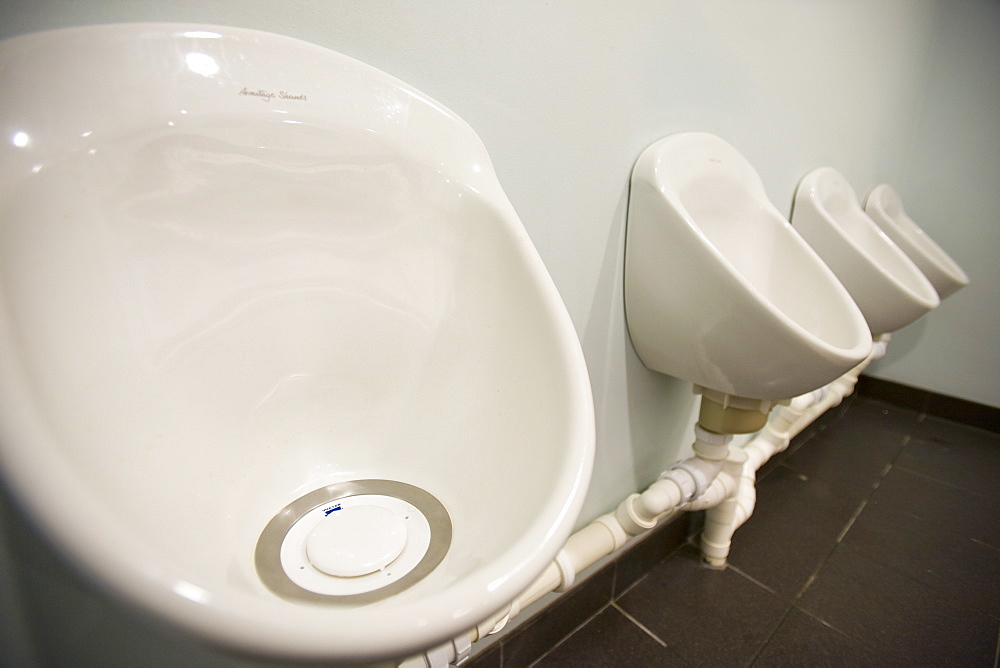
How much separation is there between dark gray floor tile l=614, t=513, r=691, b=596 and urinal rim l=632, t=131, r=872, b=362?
599 millimetres

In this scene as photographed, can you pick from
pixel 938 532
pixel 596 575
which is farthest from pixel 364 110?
pixel 938 532

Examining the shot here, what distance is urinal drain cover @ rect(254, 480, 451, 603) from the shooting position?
1.27 ft

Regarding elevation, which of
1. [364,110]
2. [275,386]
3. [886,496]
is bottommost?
[886,496]

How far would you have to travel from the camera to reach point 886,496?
4.64ft

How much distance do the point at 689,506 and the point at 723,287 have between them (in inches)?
20.3

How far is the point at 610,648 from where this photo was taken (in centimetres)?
95

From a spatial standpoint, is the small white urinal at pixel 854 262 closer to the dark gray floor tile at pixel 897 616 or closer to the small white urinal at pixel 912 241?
the small white urinal at pixel 912 241

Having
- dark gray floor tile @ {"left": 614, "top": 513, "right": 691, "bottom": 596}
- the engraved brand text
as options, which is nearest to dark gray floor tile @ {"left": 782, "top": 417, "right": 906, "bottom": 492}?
dark gray floor tile @ {"left": 614, "top": 513, "right": 691, "bottom": 596}

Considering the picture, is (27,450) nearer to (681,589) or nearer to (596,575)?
(596,575)

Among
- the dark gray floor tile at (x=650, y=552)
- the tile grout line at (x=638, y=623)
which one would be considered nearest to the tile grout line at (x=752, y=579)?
the dark gray floor tile at (x=650, y=552)

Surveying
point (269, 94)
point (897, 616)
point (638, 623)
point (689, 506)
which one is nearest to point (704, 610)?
point (638, 623)

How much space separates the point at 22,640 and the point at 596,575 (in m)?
0.88

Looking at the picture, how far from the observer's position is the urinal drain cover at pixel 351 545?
39 centimetres

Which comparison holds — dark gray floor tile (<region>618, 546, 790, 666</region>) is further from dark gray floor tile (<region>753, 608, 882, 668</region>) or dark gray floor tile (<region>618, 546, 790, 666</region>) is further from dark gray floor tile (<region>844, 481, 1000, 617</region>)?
dark gray floor tile (<region>844, 481, 1000, 617</region>)
